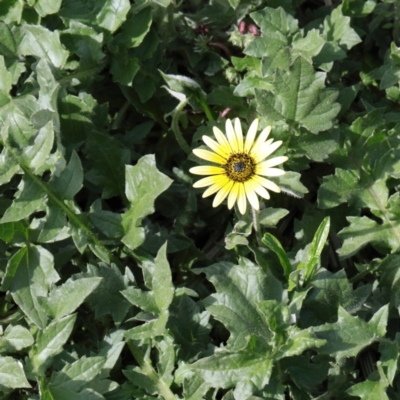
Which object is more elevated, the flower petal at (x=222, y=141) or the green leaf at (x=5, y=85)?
the green leaf at (x=5, y=85)

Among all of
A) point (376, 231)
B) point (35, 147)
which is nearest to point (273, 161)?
point (376, 231)

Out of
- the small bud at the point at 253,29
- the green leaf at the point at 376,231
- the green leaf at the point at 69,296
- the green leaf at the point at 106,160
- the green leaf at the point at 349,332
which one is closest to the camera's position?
the green leaf at the point at 349,332

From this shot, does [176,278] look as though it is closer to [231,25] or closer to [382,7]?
[231,25]

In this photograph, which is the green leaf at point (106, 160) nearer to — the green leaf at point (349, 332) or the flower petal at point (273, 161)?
the flower petal at point (273, 161)

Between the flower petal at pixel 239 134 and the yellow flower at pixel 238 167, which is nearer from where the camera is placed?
the yellow flower at pixel 238 167

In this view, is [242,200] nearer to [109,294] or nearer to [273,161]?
[273,161]

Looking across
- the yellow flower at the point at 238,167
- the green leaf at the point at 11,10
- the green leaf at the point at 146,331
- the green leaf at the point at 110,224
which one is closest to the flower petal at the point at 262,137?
the yellow flower at the point at 238,167

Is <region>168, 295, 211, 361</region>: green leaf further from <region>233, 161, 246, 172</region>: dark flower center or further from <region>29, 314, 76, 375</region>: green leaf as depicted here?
<region>233, 161, 246, 172</region>: dark flower center
